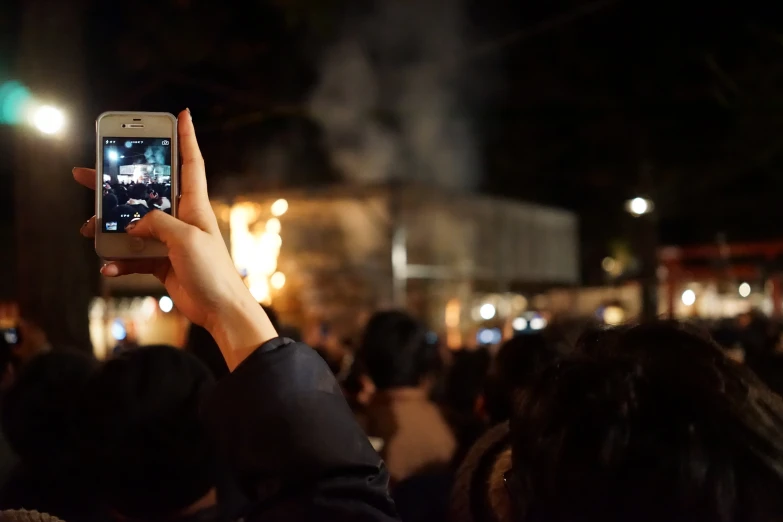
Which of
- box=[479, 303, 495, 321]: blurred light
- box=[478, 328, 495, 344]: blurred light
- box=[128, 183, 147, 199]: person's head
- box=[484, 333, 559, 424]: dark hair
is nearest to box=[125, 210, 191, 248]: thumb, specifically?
box=[128, 183, 147, 199]: person's head

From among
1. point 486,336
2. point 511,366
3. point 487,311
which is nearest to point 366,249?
point 486,336

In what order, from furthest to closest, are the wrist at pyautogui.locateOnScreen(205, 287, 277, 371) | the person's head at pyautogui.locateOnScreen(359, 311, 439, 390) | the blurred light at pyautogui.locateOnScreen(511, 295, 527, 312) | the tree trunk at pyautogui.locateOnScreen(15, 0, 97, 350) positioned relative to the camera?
the blurred light at pyautogui.locateOnScreen(511, 295, 527, 312), the tree trunk at pyautogui.locateOnScreen(15, 0, 97, 350), the person's head at pyautogui.locateOnScreen(359, 311, 439, 390), the wrist at pyautogui.locateOnScreen(205, 287, 277, 371)

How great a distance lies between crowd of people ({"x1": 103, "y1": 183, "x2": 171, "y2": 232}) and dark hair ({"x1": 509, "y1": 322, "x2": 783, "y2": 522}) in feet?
3.09

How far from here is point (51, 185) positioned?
A: 219 inches

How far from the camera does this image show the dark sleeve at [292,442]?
1.09 m

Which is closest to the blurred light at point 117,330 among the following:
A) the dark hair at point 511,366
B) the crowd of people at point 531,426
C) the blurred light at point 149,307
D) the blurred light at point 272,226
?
the blurred light at point 149,307

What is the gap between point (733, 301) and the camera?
782 inches

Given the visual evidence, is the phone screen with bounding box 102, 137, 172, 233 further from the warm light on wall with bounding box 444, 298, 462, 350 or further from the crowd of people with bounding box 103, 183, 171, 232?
the warm light on wall with bounding box 444, 298, 462, 350

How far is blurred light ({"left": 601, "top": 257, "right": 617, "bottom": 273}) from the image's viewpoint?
2580 centimetres

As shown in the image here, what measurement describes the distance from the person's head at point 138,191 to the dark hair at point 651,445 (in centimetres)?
97

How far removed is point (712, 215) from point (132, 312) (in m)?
18.6

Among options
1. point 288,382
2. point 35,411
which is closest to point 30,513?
point 288,382

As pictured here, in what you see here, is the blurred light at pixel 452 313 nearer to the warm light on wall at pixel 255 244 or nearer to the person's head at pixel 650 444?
the warm light on wall at pixel 255 244

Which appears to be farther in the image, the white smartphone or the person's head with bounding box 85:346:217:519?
the person's head with bounding box 85:346:217:519
